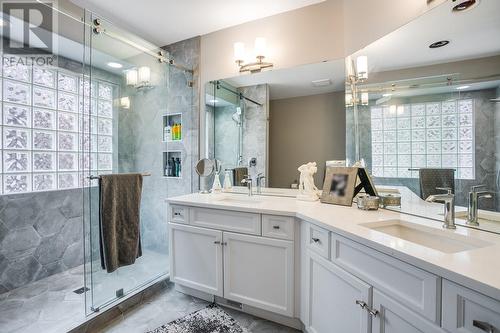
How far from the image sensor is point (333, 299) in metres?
1.27

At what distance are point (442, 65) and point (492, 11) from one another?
0.90 feet

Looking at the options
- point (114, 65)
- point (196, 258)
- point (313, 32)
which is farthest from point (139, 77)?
point (196, 258)

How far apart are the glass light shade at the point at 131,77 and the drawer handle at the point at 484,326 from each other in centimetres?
270

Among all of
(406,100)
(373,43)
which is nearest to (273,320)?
(406,100)

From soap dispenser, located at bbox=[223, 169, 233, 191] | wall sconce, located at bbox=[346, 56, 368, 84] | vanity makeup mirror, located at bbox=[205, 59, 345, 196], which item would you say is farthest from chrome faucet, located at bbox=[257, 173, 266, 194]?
wall sconce, located at bbox=[346, 56, 368, 84]

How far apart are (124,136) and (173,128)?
0.54m

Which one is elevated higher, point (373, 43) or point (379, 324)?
point (373, 43)

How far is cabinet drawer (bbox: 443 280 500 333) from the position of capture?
63 centimetres

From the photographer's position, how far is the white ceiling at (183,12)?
2037 millimetres

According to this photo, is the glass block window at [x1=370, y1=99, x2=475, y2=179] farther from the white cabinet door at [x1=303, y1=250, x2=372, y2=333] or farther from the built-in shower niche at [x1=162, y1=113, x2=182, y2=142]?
the built-in shower niche at [x1=162, y1=113, x2=182, y2=142]

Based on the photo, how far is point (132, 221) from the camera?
213 centimetres

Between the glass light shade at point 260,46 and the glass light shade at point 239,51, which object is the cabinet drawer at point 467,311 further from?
the glass light shade at point 239,51

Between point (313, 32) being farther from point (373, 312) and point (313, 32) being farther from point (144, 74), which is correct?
point (373, 312)

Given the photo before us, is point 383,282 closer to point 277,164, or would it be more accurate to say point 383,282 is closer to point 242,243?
point 242,243
